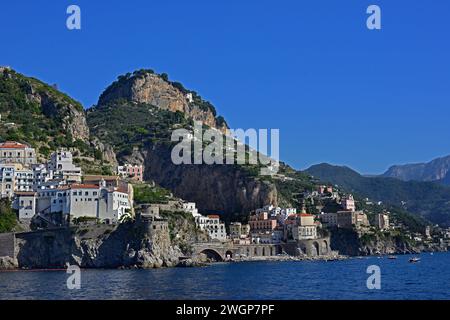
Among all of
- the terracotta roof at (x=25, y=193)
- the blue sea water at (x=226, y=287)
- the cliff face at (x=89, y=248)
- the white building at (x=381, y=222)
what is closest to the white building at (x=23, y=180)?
the terracotta roof at (x=25, y=193)

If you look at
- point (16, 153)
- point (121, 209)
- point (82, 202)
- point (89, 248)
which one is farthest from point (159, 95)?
point (89, 248)

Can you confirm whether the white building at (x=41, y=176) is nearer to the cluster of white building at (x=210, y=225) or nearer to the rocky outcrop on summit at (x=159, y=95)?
the cluster of white building at (x=210, y=225)

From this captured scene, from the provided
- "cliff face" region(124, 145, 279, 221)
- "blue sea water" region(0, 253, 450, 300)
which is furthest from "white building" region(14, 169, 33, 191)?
"cliff face" region(124, 145, 279, 221)

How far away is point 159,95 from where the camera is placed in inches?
5969

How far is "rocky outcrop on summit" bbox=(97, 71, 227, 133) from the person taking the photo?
150m

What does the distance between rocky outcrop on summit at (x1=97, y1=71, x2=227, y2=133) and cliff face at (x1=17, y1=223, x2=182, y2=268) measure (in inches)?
3312

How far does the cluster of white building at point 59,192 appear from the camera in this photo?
69.2 metres

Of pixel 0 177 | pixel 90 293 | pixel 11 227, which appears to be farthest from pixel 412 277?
pixel 0 177

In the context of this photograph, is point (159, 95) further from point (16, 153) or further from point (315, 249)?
point (16, 153)

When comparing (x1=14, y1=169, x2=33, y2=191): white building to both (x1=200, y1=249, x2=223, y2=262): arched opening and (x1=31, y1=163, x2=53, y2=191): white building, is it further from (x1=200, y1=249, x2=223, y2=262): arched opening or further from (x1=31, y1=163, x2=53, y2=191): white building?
(x1=200, y1=249, x2=223, y2=262): arched opening

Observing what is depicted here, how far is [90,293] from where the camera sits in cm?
3738

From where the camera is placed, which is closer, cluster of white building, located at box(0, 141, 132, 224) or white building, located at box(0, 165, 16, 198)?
cluster of white building, located at box(0, 141, 132, 224)

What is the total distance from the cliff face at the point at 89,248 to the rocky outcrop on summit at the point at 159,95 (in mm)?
84121

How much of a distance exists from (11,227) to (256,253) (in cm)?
3533
